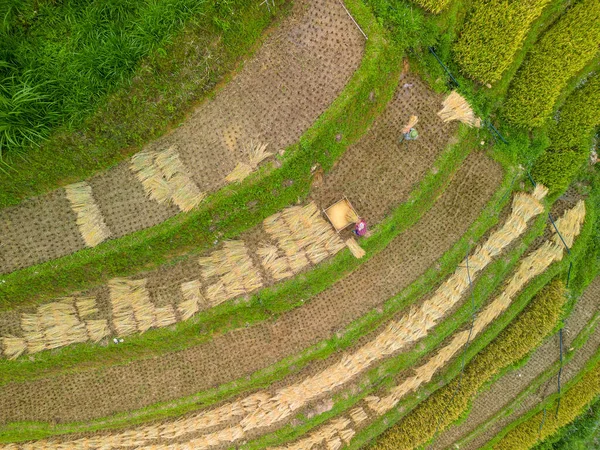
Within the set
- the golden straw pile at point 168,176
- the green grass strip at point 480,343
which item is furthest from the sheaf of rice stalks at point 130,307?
the green grass strip at point 480,343

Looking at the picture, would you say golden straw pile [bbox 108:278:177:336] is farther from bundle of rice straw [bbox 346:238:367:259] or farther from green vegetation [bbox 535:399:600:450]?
green vegetation [bbox 535:399:600:450]

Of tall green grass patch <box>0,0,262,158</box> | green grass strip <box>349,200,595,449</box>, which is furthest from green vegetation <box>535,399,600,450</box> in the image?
tall green grass patch <box>0,0,262,158</box>

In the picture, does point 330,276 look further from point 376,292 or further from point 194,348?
point 194,348

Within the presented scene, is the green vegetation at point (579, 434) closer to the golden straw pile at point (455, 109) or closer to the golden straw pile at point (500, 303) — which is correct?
the golden straw pile at point (500, 303)

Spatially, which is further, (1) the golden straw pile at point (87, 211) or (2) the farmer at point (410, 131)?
(2) the farmer at point (410, 131)

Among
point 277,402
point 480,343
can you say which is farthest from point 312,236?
point 480,343

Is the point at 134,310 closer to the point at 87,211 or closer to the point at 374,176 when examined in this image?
the point at 87,211

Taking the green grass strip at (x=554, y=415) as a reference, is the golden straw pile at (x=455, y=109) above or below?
above
